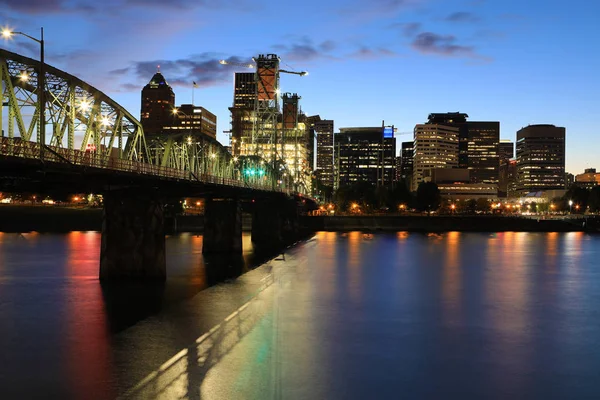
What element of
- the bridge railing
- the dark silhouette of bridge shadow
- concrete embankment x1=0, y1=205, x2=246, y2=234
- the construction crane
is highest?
the construction crane

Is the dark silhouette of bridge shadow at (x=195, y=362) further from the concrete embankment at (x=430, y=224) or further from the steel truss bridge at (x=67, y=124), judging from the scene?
the concrete embankment at (x=430, y=224)

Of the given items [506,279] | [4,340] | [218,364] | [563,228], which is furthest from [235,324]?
[563,228]

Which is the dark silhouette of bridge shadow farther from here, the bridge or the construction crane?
the construction crane

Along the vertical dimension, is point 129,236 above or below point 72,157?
below

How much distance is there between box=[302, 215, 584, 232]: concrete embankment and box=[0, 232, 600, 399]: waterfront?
11197 cm

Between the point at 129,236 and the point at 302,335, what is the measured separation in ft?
71.8

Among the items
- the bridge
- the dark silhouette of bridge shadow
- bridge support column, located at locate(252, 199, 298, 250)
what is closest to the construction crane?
bridge support column, located at locate(252, 199, 298, 250)

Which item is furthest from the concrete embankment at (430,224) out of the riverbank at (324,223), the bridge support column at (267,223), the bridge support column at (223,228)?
the bridge support column at (223,228)

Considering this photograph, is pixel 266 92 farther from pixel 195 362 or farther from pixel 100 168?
pixel 195 362

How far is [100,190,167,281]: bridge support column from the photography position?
5083 centimetres

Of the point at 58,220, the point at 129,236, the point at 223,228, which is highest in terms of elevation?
the point at 129,236

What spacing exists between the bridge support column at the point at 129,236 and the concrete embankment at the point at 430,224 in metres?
127

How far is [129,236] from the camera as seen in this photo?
167 feet

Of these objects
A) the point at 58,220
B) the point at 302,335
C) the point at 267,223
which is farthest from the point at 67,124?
the point at 58,220
